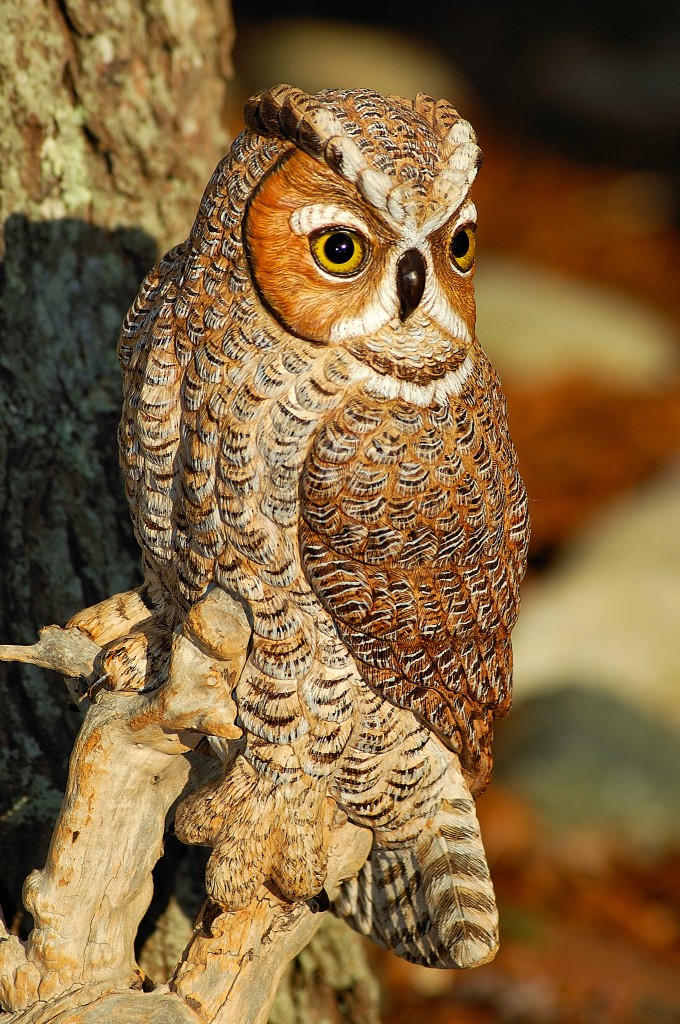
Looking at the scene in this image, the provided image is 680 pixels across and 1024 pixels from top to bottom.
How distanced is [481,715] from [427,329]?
2.04 ft

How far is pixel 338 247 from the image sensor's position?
1.45 m

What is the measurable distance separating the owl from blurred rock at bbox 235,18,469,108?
9.21 meters

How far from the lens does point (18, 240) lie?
2184 mm

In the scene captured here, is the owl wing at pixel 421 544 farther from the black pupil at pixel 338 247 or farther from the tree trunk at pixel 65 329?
the tree trunk at pixel 65 329

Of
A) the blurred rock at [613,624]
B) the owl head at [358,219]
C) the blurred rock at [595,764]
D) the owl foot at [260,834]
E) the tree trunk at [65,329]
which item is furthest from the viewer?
the blurred rock at [613,624]

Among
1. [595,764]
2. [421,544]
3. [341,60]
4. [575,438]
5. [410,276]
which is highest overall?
[341,60]

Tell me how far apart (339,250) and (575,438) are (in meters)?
5.91

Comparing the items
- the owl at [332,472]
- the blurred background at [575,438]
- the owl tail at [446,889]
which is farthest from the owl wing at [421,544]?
the blurred background at [575,438]

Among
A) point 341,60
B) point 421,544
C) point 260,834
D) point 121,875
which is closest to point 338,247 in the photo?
point 421,544

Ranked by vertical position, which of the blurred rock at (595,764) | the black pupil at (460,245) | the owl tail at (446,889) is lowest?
the blurred rock at (595,764)

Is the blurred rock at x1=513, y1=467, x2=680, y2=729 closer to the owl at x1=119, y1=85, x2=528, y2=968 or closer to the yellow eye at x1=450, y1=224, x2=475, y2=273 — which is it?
the owl at x1=119, y1=85, x2=528, y2=968

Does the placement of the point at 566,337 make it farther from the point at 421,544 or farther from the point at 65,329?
the point at 421,544

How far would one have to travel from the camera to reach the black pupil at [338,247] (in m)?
1.44

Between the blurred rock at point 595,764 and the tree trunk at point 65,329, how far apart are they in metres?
2.41
